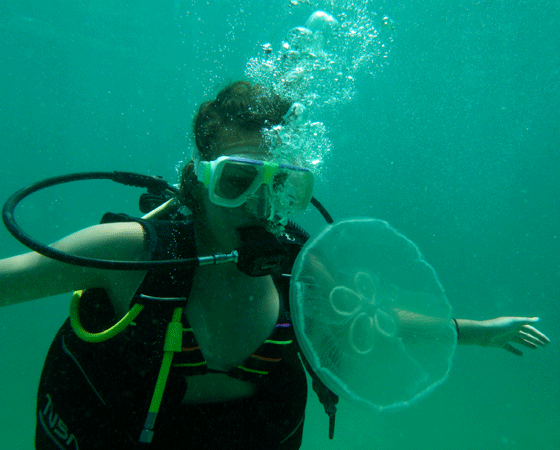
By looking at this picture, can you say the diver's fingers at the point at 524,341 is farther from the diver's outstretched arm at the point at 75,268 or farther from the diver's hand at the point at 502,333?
the diver's outstretched arm at the point at 75,268

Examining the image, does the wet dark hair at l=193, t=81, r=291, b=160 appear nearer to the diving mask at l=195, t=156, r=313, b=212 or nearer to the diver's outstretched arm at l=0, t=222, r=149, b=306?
the diving mask at l=195, t=156, r=313, b=212

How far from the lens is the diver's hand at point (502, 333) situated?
2.17 m

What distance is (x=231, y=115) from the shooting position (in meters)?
1.70

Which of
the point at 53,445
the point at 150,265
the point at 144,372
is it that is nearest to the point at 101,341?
the point at 144,372

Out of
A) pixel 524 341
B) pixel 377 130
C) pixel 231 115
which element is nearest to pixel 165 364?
pixel 231 115

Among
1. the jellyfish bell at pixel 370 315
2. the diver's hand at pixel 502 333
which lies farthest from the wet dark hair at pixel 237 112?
the diver's hand at pixel 502 333

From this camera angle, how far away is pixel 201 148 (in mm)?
1785

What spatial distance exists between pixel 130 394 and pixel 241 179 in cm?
102

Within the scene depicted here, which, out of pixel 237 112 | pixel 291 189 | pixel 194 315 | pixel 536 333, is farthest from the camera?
pixel 536 333

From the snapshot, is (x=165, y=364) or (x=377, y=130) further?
(x=377, y=130)

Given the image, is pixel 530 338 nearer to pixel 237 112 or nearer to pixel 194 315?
pixel 194 315

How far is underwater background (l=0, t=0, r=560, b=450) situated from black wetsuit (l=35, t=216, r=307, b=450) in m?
1.06

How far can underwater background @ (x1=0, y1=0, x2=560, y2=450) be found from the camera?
16.9 metres

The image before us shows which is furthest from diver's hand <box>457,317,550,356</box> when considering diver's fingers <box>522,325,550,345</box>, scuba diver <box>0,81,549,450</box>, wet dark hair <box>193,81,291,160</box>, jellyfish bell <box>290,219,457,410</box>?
wet dark hair <box>193,81,291,160</box>
